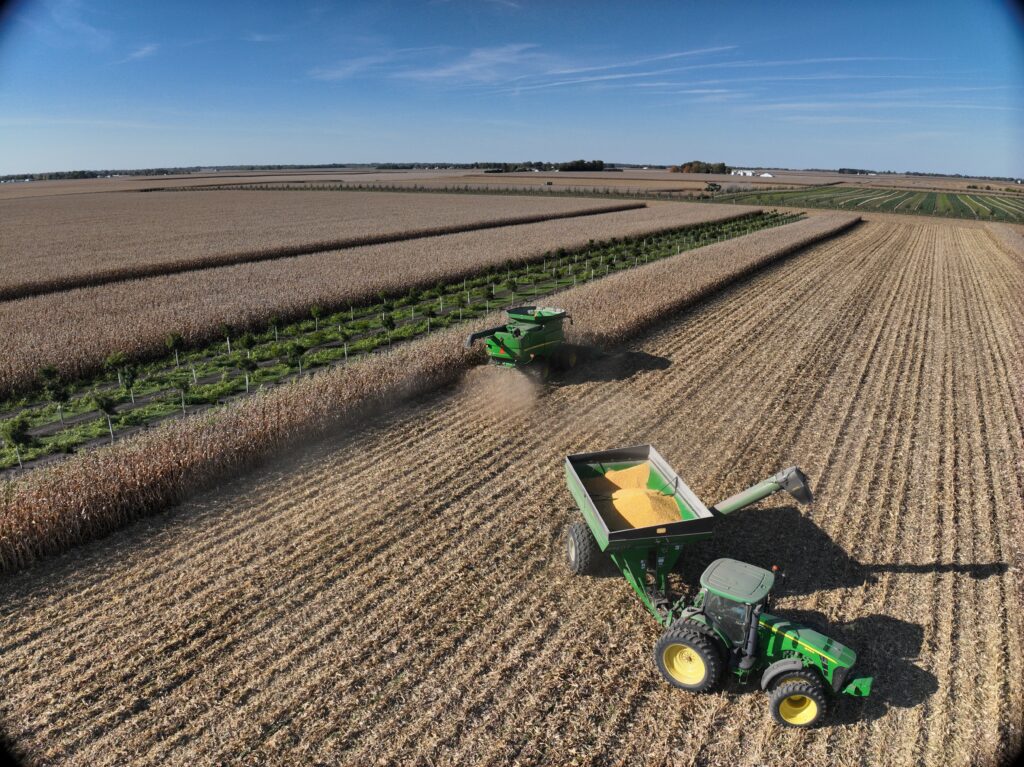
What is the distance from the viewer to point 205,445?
10.2 m

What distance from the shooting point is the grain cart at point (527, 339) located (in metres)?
13.7

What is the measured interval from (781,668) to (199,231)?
51842 mm

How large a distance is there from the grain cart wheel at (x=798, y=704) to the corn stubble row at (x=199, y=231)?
104 feet

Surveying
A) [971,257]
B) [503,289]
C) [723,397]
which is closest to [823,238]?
[971,257]

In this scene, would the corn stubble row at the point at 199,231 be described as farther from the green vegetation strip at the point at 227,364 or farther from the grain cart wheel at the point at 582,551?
the grain cart wheel at the point at 582,551

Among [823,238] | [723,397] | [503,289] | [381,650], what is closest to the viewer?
[381,650]

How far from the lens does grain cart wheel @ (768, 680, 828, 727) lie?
538 centimetres

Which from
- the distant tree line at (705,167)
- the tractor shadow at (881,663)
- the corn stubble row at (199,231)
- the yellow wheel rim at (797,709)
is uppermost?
the distant tree line at (705,167)

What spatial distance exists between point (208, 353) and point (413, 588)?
14.0m

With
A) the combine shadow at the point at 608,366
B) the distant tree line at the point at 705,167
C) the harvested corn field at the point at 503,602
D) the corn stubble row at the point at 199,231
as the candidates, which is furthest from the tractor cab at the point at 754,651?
the distant tree line at the point at 705,167

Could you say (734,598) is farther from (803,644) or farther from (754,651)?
(803,644)

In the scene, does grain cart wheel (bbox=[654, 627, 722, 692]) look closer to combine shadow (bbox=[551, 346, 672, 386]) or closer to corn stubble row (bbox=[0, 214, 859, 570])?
corn stubble row (bbox=[0, 214, 859, 570])

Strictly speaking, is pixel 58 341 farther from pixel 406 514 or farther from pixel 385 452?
pixel 406 514

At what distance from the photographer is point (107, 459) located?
9.61 m
